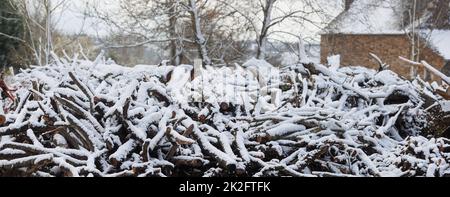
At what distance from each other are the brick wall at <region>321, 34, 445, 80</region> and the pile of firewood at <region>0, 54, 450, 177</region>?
10871 mm

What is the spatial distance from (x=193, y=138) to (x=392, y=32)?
14344 mm

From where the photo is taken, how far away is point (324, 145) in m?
1.94

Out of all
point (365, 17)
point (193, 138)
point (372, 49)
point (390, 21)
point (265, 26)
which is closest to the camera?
point (193, 138)

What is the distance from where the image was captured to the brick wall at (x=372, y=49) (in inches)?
526

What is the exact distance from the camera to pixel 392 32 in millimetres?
15195

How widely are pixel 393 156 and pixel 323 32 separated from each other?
11.1 metres

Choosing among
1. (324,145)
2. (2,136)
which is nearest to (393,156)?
(324,145)

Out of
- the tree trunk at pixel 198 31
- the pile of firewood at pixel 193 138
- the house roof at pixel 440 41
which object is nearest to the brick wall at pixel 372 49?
the house roof at pixel 440 41

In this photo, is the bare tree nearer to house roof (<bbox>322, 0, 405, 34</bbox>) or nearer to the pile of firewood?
house roof (<bbox>322, 0, 405, 34</bbox>)

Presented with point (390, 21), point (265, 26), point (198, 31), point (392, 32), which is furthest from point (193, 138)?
point (392, 32)

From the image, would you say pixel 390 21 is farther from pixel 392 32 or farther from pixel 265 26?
pixel 265 26

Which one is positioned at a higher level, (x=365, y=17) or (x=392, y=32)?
(x=365, y=17)

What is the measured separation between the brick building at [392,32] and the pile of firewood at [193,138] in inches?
408

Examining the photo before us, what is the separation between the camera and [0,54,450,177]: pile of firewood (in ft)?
6.02
